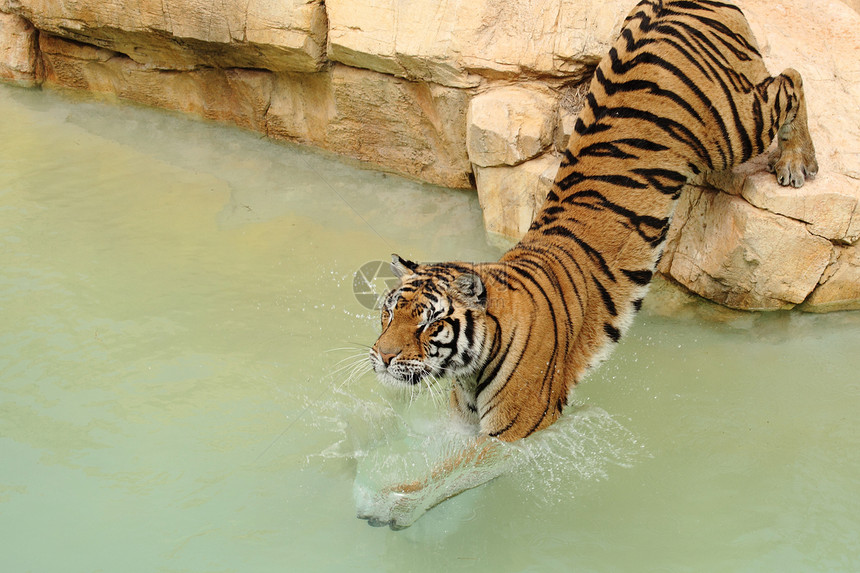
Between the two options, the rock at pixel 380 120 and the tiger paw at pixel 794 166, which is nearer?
the tiger paw at pixel 794 166

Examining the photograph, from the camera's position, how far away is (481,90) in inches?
183

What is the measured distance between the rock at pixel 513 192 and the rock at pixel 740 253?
28.3 inches

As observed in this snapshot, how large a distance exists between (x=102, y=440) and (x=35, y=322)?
36.2 inches

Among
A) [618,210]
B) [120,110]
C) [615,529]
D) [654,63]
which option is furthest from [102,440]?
[120,110]

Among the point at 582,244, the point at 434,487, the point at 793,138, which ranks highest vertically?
the point at 793,138

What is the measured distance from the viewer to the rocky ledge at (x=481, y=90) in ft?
13.0

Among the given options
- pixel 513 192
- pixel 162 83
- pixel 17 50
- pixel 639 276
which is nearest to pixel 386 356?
pixel 639 276

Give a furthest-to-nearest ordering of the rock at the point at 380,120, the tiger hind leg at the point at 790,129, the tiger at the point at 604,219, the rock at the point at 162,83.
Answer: the rock at the point at 162,83 < the rock at the point at 380,120 < the tiger hind leg at the point at 790,129 < the tiger at the point at 604,219

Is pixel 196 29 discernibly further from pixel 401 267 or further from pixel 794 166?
pixel 794 166

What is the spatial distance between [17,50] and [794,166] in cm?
530

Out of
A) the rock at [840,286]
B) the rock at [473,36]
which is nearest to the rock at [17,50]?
the rock at [473,36]

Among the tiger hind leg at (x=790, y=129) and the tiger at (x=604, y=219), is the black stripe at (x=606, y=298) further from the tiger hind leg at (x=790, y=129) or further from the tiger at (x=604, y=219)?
the tiger hind leg at (x=790, y=129)

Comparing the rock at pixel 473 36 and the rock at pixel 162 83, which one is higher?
the rock at pixel 473 36

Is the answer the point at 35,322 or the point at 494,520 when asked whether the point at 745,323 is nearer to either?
the point at 494,520
